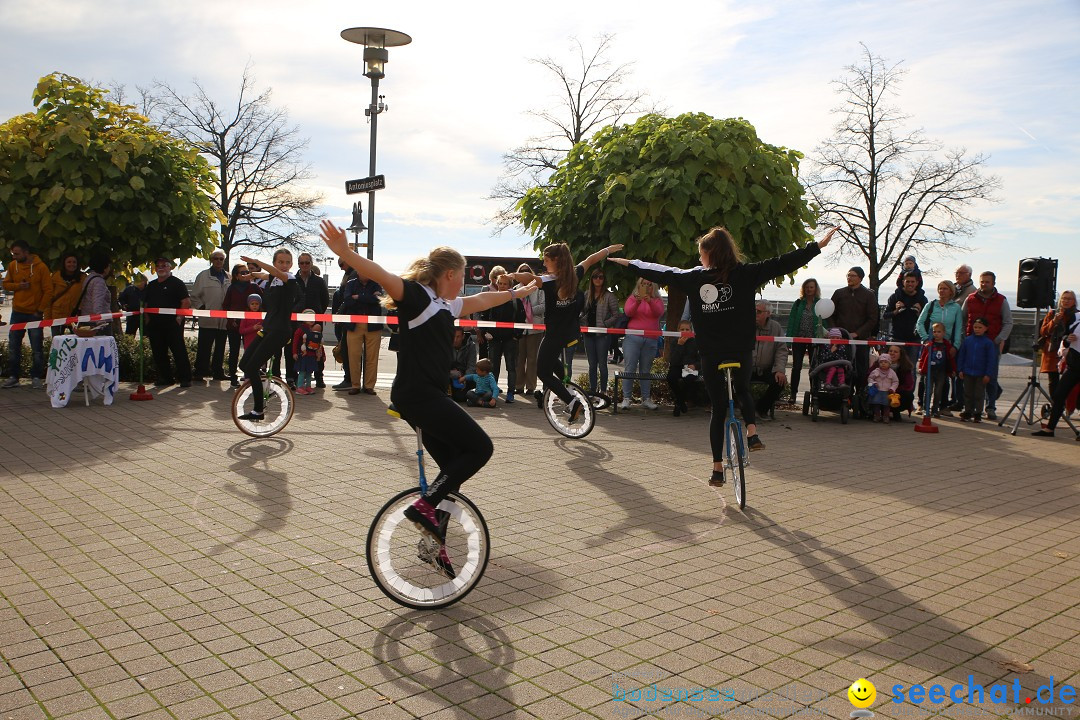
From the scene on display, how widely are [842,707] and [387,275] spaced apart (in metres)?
2.88

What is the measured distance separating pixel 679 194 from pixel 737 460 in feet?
21.7

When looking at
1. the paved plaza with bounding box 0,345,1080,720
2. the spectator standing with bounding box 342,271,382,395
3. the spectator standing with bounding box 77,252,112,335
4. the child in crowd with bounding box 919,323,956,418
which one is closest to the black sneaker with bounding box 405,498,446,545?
the paved plaza with bounding box 0,345,1080,720

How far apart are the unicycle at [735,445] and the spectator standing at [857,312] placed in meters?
7.07

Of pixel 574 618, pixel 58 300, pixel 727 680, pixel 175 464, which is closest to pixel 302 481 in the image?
pixel 175 464

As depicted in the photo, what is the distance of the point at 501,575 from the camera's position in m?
5.66

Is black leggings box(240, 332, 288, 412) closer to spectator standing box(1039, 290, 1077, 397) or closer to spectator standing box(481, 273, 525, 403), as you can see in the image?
spectator standing box(481, 273, 525, 403)

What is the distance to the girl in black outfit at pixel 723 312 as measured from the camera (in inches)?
292

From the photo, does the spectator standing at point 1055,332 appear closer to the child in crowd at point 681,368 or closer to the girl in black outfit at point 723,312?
the child in crowd at point 681,368

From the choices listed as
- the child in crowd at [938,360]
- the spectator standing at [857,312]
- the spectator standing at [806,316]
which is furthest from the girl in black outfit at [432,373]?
the child in crowd at [938,360]

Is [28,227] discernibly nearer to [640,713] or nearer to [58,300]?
[58,300]

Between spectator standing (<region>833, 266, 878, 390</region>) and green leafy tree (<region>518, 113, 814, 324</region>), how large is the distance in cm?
102

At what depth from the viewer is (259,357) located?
9.84 m

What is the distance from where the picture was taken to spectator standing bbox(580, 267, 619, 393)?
13.8 meters

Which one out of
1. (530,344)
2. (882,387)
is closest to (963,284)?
(882,387)
